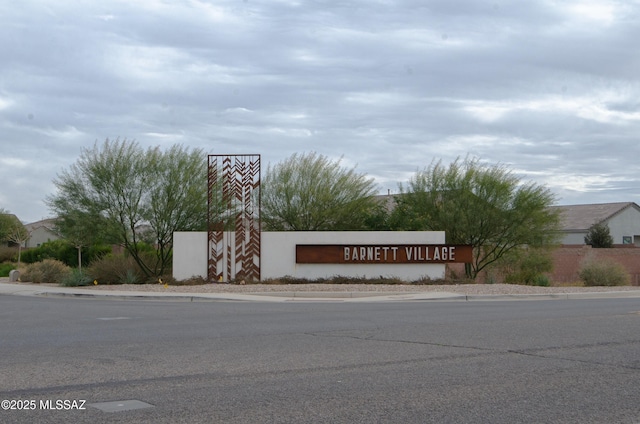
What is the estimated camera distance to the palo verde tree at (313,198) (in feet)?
125

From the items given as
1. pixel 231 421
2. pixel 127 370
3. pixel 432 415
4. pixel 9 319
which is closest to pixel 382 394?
pixel 432 415

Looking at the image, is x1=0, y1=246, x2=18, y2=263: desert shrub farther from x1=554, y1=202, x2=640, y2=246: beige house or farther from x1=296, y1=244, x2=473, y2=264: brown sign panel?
x1=554, y1=202, x2=640, y2=246: beige house

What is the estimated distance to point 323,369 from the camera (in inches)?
391

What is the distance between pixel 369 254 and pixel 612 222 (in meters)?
42.9

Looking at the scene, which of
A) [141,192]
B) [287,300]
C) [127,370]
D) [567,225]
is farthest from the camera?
[567,225]

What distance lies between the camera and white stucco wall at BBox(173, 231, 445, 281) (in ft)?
101

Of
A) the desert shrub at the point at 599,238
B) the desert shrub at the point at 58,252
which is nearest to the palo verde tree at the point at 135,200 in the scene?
the desert shrub at the point at 58,252

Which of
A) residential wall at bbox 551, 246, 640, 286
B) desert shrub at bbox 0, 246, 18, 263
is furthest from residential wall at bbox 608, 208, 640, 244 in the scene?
desert shrub at bbox 0, 246, 18, 263

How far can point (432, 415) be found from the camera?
7.39 meters

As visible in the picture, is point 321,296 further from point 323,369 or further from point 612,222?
point 612,222

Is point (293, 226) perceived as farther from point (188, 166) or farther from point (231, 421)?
point (231, 421)

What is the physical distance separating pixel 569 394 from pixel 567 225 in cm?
6156

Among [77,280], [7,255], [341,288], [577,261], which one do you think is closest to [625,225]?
[577,261]

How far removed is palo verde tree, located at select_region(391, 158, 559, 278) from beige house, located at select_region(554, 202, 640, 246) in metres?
30.1
